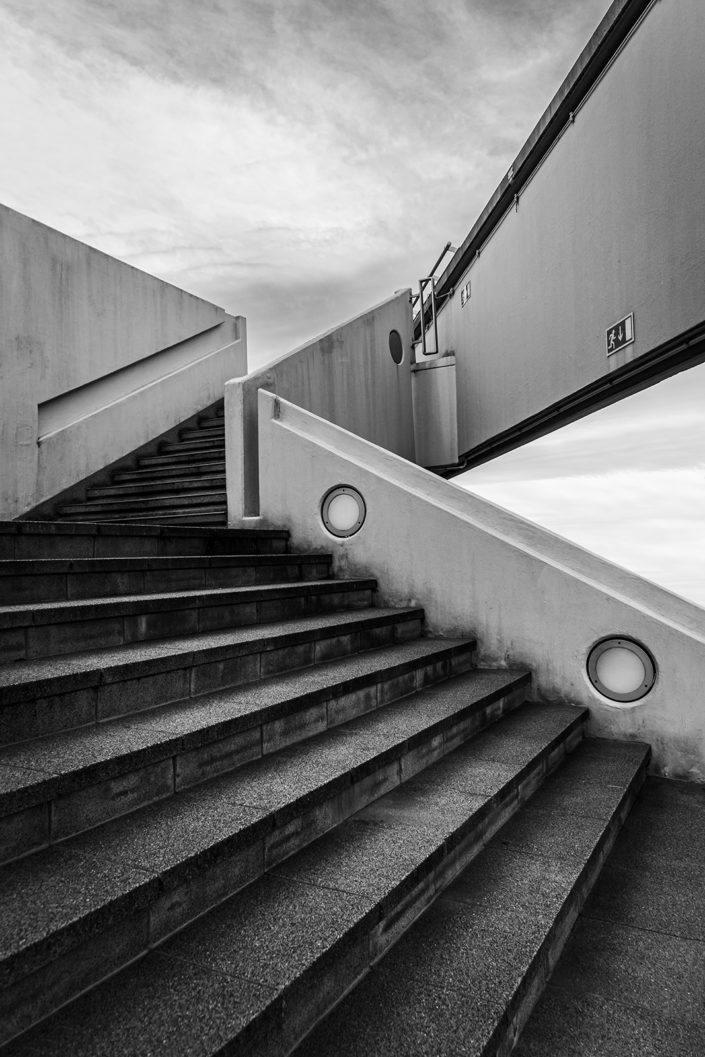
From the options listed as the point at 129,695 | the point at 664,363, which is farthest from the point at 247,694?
the point at 664,363

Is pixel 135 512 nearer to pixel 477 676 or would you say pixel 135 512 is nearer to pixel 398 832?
pixel 477 676

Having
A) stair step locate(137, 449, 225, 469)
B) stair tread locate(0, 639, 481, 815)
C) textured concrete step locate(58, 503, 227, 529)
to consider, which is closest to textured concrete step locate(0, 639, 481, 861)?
stair tread locate(0, 639, 481, 815)

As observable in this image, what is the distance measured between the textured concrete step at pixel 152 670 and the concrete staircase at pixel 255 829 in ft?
0.04

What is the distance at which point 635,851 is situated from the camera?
3.00 m

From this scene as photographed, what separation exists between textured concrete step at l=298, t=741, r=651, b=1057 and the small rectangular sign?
4.50 metres

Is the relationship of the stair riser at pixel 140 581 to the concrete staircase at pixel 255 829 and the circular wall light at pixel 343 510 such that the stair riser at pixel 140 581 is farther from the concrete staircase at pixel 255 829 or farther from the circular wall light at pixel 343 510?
the circular wall light at pixel 343 510

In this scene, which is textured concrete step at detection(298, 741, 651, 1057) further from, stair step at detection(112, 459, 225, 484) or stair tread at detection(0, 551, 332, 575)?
stair step at detection(112, 459, 225, 484)

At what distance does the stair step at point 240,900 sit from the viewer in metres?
1.44

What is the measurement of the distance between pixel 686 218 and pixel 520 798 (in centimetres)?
476

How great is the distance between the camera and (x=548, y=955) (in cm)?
208

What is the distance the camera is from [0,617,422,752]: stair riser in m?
2.30

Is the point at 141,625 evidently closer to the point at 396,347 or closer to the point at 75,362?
the point at 75,362

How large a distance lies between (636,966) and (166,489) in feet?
19.8

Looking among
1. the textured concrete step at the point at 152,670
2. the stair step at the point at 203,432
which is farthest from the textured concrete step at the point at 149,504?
the textured concrete step at the point at 152,670
